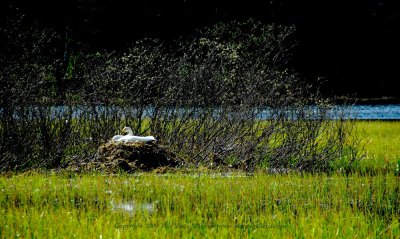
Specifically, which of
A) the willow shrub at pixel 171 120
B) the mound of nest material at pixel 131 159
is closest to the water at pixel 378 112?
the willow shrub at pixel 171 120

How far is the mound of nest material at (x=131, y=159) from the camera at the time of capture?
10156mm

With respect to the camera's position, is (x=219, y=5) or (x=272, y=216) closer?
(x=272, y=216)

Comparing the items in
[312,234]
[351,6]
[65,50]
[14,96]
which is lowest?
[312,234]

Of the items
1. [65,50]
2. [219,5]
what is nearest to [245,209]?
[65,50]

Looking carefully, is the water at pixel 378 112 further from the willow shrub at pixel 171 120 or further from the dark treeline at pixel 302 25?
the willow shrub at pixel 171 120

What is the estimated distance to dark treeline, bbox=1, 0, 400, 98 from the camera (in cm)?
3350

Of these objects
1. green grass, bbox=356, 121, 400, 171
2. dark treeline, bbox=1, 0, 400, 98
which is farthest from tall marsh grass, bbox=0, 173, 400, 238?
dark treeline, bbox=1, 0, 400, 98

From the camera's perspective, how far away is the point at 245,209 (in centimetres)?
763

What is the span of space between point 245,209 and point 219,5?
1126 inches

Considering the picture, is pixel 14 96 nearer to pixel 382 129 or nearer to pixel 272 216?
pixel 272 216

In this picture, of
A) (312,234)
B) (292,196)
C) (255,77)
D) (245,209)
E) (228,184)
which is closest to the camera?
(312,234)

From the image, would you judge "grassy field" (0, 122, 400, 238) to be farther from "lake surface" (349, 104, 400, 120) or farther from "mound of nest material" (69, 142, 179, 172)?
"lake surface" (349, 104, 400, 120)

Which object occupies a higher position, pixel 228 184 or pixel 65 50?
pixel 65 50

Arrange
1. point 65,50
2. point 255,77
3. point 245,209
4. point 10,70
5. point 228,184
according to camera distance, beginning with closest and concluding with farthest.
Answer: point 245,209, point 228,184, point 10,70, point 255,77, point 65,50
